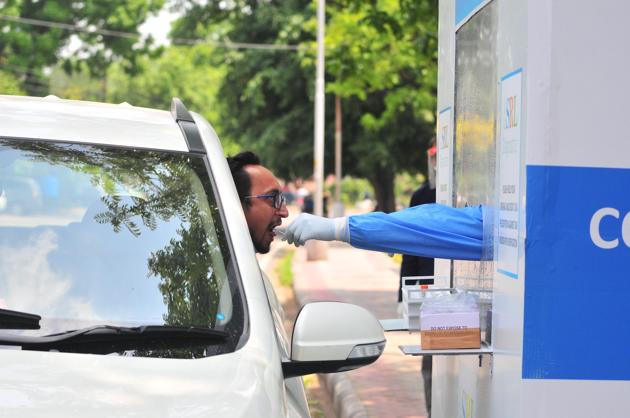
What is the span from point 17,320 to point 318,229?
Result: 3.69 feet

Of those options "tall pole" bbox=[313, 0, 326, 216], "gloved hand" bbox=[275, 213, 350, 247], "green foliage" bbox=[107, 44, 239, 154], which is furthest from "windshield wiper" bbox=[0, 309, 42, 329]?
"green foliage" bbox=[107, 44, 239, 154]

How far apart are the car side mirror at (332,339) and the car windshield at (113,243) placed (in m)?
0.20

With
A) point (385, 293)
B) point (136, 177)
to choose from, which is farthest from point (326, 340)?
point (385, 293)

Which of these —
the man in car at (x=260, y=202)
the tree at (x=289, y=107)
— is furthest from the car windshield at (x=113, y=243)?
the tree at (x=289, y=107)

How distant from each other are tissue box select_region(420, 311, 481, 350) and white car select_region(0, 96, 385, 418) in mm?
344

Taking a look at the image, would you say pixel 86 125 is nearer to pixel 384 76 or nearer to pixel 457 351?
pixel 457 351

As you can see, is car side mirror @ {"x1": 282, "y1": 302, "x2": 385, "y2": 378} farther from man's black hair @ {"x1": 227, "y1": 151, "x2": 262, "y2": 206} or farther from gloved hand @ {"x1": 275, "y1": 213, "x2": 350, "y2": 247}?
man's black hair @ {"x1": 227, "y1": 151, "x2": 262, "y2": 206}

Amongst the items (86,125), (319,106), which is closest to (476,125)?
(86,125)

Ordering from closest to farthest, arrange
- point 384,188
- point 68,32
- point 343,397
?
point 343,397
point 384,188
point 68,32

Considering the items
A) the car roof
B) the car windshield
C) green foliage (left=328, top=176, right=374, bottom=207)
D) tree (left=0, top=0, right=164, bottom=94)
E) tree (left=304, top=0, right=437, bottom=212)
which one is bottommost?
green foliage (left=328, top=176, right=374, bottom=207)

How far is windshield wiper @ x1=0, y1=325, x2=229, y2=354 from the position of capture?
2990 mm

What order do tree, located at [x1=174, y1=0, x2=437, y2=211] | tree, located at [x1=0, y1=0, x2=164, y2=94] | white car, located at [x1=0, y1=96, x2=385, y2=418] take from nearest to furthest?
white car, located at [x1=0, y1=96, x2=385, y2=418] < tree, located at [x1=174, y1=0, x2=437, y2=211] < tree, located at [x1=0, y1=0, x2=164, y2=94]

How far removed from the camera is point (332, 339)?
3225mm

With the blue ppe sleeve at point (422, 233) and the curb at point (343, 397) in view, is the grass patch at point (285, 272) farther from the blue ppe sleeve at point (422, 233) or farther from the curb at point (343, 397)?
the blue ppe sleeve at point (422, 233)
